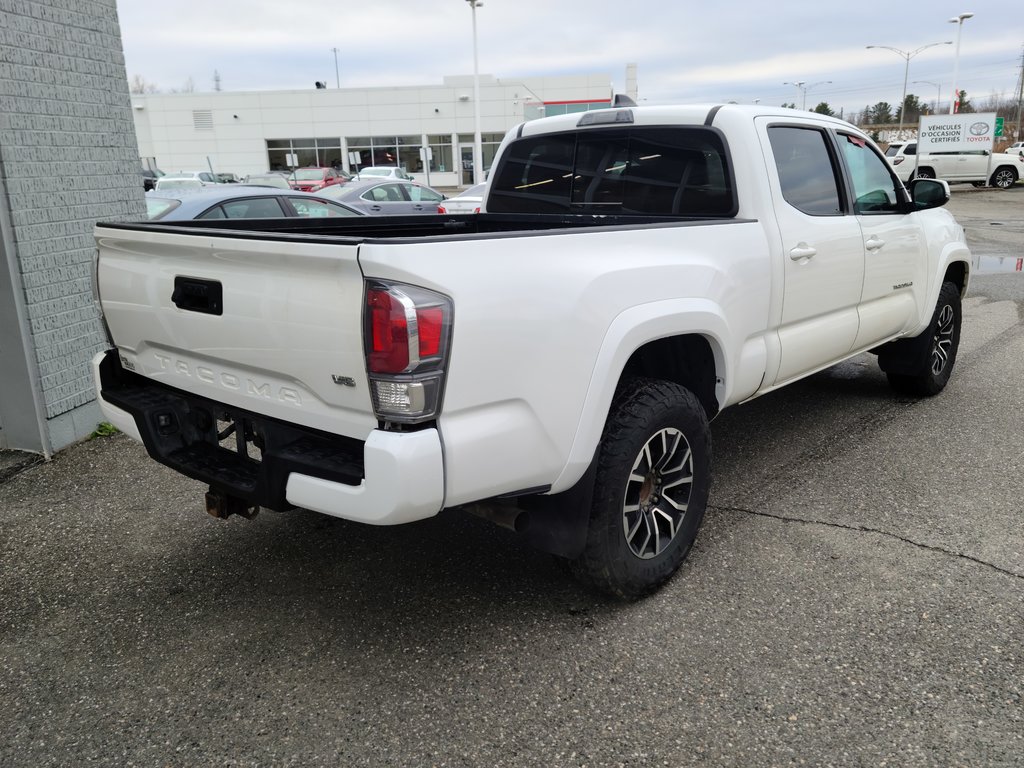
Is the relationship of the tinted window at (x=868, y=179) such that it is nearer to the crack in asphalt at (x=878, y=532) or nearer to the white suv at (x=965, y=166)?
the crack in asphalt at (x=878, y=532)

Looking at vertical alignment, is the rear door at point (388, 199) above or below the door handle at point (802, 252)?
below

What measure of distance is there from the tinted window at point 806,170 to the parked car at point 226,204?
182 inches

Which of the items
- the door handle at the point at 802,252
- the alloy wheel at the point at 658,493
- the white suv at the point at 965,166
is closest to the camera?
the alloy wheel at the point at 658,493

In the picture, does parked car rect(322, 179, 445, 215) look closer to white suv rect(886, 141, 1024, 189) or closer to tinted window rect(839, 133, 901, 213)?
tinted window rect(839, 133, 901, 213)

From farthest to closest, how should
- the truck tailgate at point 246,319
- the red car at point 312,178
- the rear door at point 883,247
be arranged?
the red car at point 312,178
the rear door at point 883,247
the truck tailgate at point 246,319

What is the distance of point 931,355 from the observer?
5.64 m

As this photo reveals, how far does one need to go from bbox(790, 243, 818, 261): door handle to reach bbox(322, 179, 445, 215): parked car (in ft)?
33.7

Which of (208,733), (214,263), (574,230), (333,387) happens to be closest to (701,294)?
(574,230)

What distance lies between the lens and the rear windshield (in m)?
3.85

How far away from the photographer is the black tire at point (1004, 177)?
3366cm

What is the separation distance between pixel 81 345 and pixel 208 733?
351 centimetres

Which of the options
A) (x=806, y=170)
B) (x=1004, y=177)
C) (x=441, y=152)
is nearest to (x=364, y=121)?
(x=441, y=152)

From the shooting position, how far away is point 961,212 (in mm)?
25031

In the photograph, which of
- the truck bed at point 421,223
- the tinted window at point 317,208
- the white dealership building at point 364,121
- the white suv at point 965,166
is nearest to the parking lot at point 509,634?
the truck bed at point 421,223
